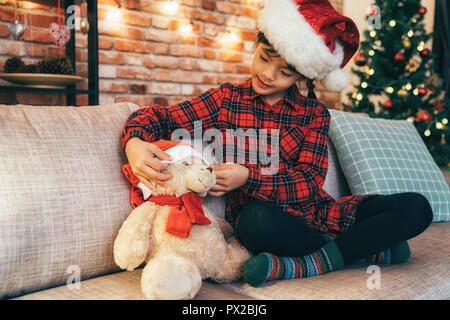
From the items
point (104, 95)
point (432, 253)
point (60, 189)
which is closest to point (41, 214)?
point (60, 189)

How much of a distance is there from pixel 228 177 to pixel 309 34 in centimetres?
45

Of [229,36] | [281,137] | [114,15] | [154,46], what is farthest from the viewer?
[229,36]

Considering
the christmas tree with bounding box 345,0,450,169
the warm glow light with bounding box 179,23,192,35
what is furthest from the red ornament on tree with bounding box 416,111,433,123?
the warm glow light with bounding box 179,23,192,35

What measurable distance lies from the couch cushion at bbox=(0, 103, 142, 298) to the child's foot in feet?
2.14

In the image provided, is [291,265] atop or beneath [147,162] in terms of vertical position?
beneath

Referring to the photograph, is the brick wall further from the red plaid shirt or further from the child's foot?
the child's foot

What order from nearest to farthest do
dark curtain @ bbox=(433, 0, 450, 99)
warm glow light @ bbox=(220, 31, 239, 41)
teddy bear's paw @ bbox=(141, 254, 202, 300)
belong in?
teddy bear's paw @ bbox=(141, 254, 202, 300) < warm glow light @ bbox=(220, 31, 239, 41) < dark curtain @ bbox=(433, 0, 450, 99)

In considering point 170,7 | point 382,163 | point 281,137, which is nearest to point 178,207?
point 281,137

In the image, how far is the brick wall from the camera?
1893 mm

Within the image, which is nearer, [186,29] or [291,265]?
[291,265]

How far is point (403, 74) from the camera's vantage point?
9.73 feet

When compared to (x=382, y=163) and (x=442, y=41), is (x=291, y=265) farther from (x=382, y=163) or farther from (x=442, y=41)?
(x=442, y=41)

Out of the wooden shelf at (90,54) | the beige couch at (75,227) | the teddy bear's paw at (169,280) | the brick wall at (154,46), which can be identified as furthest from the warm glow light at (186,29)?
the teddy bear's paw at (169,280)

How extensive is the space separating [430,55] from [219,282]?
8.73 ft
